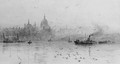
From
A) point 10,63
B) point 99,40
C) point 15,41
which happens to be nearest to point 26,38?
point 15,41

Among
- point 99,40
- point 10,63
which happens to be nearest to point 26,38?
point 99,40

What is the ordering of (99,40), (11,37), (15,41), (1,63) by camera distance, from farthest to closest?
(99,40)
(15,41)
(11,37)
(1,63)

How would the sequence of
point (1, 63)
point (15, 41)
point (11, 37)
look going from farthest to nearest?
point (15, 41)
point (11, 37)
point (1, 63)

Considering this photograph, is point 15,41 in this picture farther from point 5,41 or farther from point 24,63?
point 24,63

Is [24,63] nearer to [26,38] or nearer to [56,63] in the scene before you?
[56,63]

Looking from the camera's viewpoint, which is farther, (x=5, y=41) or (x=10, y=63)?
(x=5, y=41)

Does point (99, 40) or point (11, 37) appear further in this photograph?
point (99, 40)

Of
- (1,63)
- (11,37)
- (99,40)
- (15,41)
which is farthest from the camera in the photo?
(99,40)
